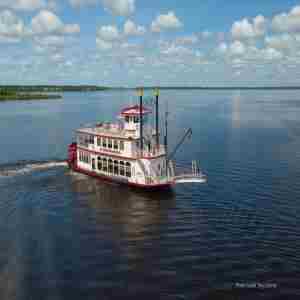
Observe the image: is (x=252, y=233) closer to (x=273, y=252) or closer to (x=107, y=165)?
(x=273, y=252)

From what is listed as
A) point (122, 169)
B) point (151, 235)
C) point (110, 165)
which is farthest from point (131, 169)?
point (151, 235)

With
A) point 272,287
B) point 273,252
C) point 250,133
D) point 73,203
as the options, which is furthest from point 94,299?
point 250,133

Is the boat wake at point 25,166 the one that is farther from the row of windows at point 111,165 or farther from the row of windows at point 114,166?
the row of windows at point 114,166

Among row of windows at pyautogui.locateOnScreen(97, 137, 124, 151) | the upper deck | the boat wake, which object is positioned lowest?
the boat wake

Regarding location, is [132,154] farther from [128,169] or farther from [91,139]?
[91,139]

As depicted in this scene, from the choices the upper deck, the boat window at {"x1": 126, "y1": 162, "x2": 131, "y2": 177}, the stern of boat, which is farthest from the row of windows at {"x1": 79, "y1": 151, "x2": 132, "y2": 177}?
the upper deck

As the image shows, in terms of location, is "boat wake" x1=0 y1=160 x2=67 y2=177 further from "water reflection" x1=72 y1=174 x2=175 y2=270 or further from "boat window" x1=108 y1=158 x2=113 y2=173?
"boat window" x1=108 y1=158 x2=113 y2=173
